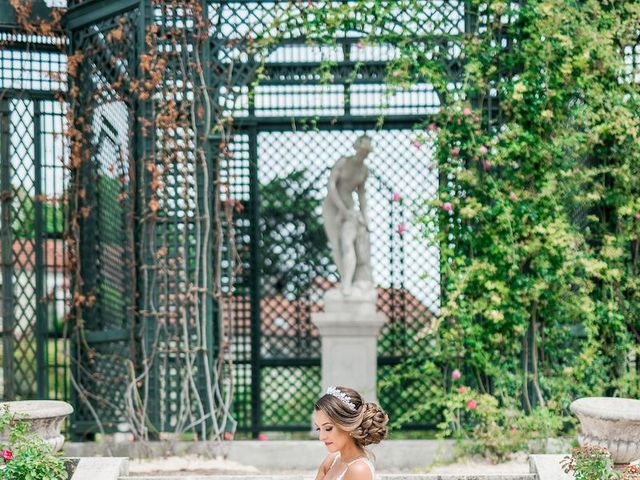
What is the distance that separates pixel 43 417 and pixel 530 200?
13.1 ft

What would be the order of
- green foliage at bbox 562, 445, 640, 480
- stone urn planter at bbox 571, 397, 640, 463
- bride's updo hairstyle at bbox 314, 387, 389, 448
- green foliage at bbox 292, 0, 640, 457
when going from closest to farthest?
bride's updo hairstyle at bbox 314, 387, 389, 448 < green foliage at bbox 562, 445, 640, 480 < stone urn planter at bbox 571, 397, 640, 463 < green foliage at bbox 292, 0, 640, 457

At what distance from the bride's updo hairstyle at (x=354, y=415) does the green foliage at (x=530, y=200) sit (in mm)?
3608

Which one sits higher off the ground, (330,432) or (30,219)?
(30,219)

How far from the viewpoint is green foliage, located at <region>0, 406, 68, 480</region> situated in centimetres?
458

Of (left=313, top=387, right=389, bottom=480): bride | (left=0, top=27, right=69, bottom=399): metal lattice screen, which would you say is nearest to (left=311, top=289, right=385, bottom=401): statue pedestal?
(left=0, top=27, right=69, bottom=399): metal lattice screen

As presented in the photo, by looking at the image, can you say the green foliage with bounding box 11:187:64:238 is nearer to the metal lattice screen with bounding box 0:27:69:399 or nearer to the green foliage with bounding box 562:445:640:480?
the metal lattice screen with bounding box 0:27:69:399

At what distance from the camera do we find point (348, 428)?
338 cm

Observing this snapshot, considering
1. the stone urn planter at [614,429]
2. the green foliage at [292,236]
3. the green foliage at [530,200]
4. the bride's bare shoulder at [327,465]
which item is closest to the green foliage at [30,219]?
the green foliage at [292,236]

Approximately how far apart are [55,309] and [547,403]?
13.7ft

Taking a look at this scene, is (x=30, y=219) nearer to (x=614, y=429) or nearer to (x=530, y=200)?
(x=530, y=200)

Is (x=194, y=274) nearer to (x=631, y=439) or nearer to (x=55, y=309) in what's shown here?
(x=55, y=309)

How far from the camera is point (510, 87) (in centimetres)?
720

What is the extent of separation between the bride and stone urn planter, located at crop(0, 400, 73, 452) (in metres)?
2.20

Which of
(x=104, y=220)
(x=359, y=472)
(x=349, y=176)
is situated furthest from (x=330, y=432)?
(x=104, y=220)
